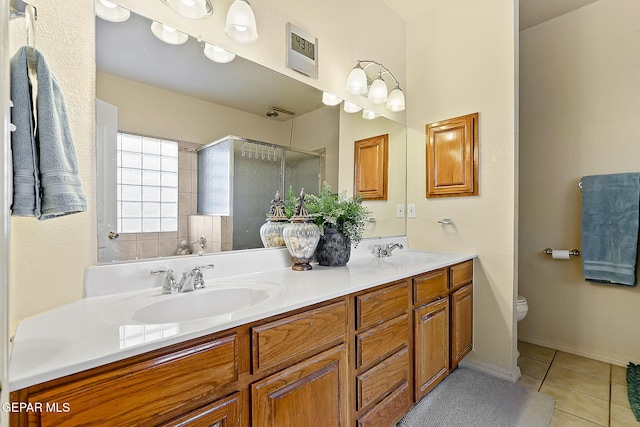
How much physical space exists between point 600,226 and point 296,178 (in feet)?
7.21

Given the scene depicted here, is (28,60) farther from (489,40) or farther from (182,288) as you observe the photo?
(489,40)

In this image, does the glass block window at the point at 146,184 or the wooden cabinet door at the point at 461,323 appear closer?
the glass block window at the point at 146,184

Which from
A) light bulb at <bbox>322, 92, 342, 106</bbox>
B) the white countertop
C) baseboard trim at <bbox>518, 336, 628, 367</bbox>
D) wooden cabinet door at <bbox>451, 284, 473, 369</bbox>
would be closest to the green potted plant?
the white countertop

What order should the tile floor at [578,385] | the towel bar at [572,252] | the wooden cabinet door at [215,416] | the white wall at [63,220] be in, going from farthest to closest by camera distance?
1. the towel bar at [572,252]
2. the tile floor at [578,385]
3. the white wall at [63,220]
4. the wooden cabinet door at [215,416]

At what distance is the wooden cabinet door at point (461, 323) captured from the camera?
1.85m

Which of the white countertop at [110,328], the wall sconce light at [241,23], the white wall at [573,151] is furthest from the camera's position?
the white wall at [573,151]

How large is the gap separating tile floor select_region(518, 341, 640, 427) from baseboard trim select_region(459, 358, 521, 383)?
46 mm

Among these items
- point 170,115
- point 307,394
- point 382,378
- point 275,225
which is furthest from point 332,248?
point 170,115

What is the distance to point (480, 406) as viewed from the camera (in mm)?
1666

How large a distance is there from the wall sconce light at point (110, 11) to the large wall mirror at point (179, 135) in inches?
0.7

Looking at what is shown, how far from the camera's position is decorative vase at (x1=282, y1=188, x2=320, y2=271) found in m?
1.46

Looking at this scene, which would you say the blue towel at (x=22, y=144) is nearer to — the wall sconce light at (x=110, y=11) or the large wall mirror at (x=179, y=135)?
the large wall mirror at (x=179, y=135)

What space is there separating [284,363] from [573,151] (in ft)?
8.87

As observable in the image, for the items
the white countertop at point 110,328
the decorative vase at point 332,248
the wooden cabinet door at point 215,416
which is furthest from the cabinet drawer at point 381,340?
the wooden cabinet door at point 215,416
